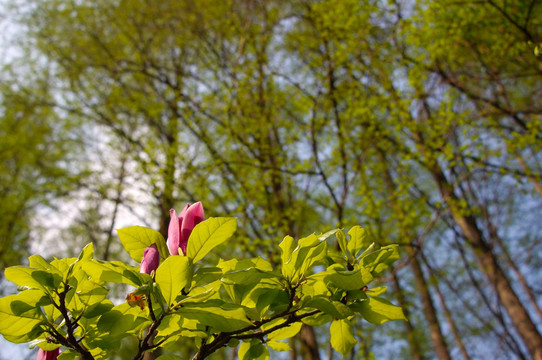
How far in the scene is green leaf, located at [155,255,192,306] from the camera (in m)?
0.57

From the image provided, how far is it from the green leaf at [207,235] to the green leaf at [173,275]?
41mm

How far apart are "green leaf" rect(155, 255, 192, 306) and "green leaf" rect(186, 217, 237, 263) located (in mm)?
41

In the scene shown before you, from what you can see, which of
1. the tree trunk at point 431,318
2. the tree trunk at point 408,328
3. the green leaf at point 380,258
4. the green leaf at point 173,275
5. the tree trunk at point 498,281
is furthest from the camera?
the tree trunk at point 431,318

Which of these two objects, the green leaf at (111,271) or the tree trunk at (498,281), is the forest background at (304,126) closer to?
A: the tree trunk at (498,281)

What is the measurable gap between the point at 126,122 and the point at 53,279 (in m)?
6.66

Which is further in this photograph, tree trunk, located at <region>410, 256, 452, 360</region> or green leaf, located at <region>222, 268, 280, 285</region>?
tree trunk, located at <region>410, 256, 452, 360</region>

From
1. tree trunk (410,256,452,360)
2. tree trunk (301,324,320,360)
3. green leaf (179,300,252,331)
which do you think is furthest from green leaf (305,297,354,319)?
tree trunk (410,256,452,360)

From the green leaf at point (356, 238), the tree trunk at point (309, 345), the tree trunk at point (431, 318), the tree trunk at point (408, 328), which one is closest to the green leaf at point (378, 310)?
the green leaf at point (356, 238)

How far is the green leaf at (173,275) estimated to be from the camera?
57 cm

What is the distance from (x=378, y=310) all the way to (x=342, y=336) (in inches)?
4.5

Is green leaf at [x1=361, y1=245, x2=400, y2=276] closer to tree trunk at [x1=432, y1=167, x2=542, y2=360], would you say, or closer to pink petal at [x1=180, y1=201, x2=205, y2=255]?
pink petal at [x1=180, y1=201, x2=205, y2=255]

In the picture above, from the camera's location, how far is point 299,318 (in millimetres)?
676

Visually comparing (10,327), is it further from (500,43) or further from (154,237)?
(500,43)

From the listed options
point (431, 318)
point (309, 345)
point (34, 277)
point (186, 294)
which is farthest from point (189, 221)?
point (431, 318)
